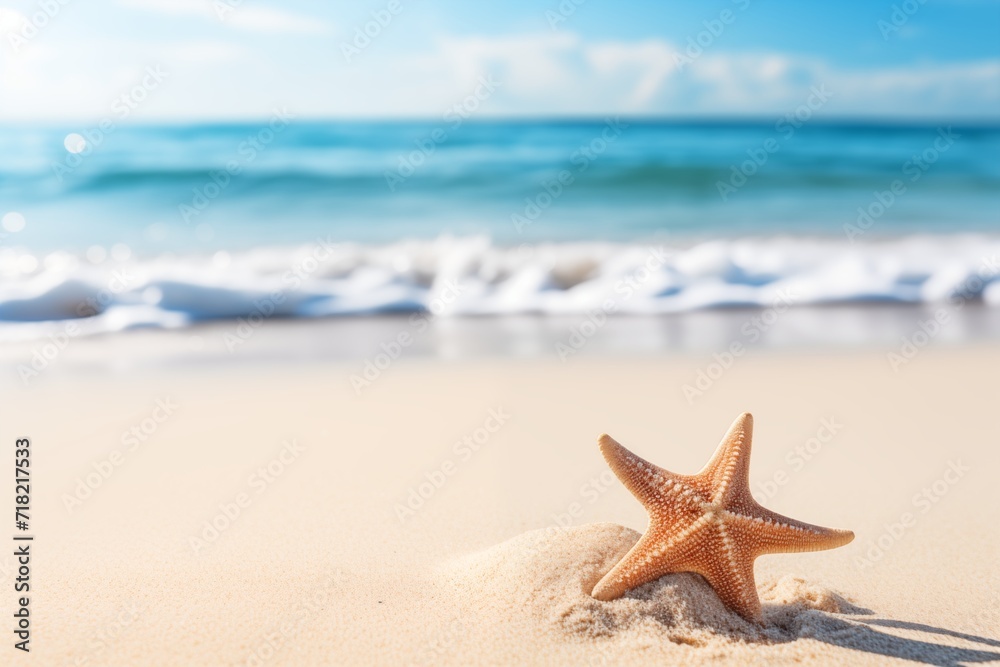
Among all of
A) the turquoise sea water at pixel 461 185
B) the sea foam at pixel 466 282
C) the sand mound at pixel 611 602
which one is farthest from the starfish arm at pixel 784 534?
the turquoise sea water at pixel 461 185

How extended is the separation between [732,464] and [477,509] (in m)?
1.37

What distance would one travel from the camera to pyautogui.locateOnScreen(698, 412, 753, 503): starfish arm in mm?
2539

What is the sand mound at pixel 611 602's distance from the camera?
2461 mm

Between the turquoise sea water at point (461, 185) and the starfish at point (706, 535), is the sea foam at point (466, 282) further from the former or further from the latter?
the starfish at point (706, 535)

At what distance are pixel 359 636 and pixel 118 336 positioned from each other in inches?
194

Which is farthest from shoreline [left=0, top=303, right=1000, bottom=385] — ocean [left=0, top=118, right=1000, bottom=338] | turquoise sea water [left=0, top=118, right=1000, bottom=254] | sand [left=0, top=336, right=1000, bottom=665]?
turquoise sea water [left=0, top=118, right=1000, bottom=254]

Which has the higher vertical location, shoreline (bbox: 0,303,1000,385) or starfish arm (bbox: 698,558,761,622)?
shoreline (bbox: 0,303,1000,385)

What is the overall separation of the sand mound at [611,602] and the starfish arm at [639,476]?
0.26 metres

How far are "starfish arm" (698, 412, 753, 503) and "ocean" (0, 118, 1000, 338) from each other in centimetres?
489

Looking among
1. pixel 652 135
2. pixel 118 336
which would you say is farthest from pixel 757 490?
pixel 652 135

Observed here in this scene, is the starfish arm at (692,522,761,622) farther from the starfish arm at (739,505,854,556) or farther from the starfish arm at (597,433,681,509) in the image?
the starfish arm at (597,433,681,509)

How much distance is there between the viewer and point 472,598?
106 inches

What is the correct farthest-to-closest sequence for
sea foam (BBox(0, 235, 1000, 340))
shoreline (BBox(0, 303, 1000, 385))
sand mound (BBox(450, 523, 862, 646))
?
sea foam (BBox(0, 235, 1000, 340))
shoreline (BBox(0, 303, 1000, 385))
sand mound (BBox(450, 523, 862, 646))

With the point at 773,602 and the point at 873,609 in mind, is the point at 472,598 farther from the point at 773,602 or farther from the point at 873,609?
the point at 873,609
